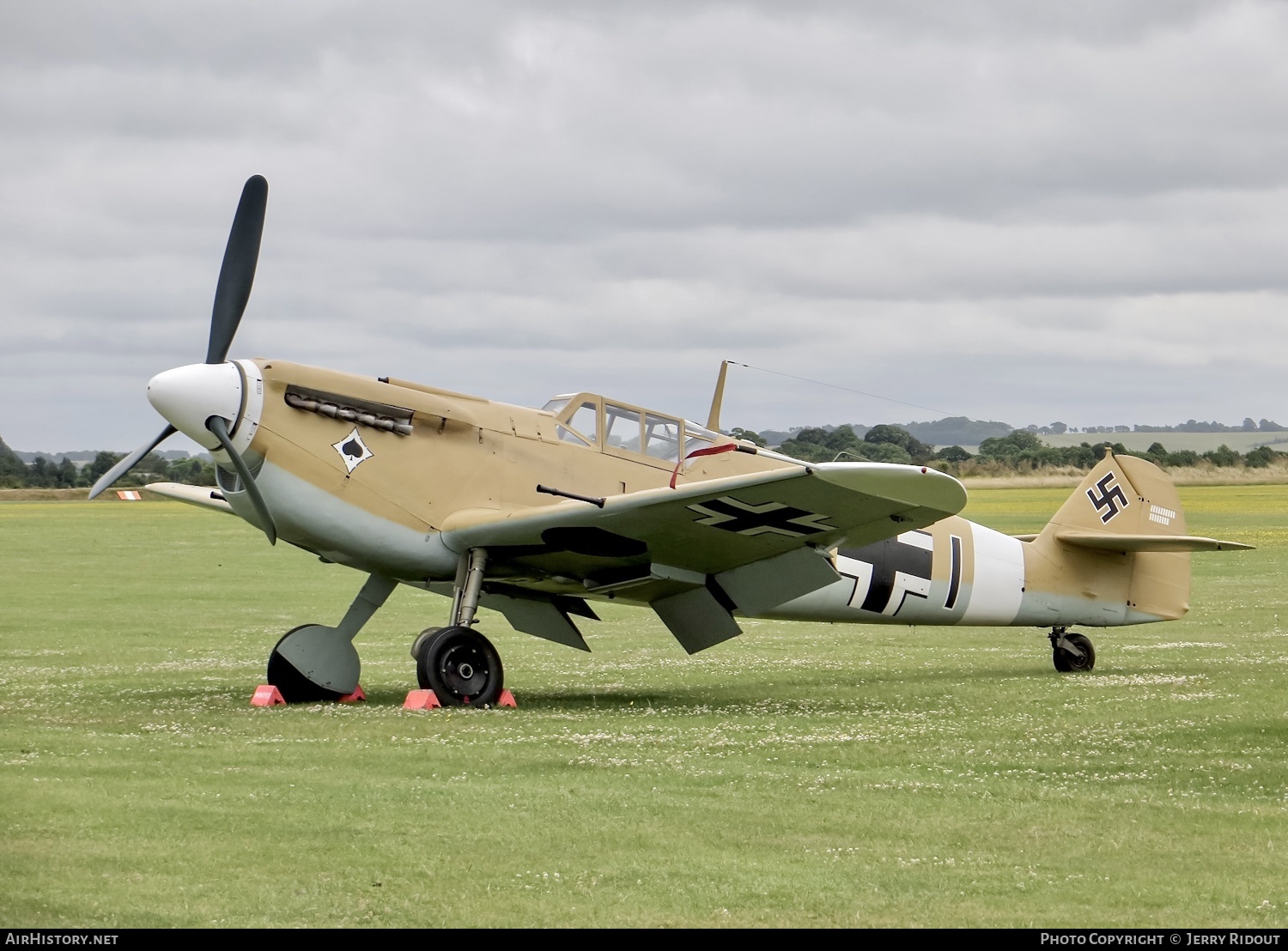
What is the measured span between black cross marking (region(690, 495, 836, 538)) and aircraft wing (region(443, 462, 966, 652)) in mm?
12

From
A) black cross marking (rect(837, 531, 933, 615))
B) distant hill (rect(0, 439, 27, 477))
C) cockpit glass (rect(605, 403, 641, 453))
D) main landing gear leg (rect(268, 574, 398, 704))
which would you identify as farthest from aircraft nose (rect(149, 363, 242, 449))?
distant hill (rect(0, 439, 27, 477))

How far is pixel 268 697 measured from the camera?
455 inches

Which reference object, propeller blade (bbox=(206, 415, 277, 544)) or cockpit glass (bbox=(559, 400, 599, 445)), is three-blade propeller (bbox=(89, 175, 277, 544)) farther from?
cockpit glass (bbox=(559, 400, 599, 445))

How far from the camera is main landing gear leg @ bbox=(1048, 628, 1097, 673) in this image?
559 inches

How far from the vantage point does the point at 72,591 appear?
1007 inches

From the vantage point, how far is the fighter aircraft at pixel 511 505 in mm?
10672

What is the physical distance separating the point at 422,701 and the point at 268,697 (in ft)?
4.98

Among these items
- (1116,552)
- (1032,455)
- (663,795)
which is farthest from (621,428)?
(1032,455)

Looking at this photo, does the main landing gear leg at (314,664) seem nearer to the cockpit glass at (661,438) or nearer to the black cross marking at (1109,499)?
the cockpit glass at (661,438)

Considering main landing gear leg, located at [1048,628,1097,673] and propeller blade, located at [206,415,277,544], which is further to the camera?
main landing gear leg, located at [1048,628,1097,673]

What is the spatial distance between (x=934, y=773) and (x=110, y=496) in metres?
77.2

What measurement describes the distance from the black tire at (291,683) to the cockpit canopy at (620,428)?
2.75 metres

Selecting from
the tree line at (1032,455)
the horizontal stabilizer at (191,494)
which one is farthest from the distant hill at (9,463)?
the horizontal stabilizer at (191,494)

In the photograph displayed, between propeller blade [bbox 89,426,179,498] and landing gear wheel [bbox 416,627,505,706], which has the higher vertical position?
propeller blade [bbox 89,426,179,498]
